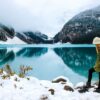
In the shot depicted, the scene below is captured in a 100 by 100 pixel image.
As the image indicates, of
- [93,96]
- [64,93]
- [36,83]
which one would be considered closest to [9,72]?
[36,83]

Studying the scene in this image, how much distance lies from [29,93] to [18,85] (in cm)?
97

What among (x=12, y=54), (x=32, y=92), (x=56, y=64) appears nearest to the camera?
(x=32, y=92)

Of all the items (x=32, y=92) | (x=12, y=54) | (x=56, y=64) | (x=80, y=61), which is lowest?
(x=12, y=54)

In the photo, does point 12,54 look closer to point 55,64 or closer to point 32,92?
point 55,64

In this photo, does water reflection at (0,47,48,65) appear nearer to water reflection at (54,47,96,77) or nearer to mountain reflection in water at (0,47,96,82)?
mountain reflection in water at (0,47,96,82)

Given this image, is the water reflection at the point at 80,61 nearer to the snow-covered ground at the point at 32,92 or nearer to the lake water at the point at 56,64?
the lake water at the point at 56,64

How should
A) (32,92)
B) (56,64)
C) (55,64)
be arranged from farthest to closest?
(56,64) < (55,64) < (32,92)

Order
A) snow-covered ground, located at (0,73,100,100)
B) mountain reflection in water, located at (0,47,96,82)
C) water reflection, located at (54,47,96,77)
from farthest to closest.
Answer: water reflection, located at (54,47,96,77), mountain reflection in water, located at (0,47,96,82), snow-covered ground, located at (0,73,100,100)

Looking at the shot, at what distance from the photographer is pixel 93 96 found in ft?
32.4

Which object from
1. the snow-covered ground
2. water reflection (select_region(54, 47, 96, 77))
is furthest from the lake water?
the snow-covered ground

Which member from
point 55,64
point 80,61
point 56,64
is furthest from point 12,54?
point 55,64

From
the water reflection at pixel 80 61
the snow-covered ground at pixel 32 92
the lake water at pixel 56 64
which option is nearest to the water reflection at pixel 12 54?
the lake water at pixel 56 64

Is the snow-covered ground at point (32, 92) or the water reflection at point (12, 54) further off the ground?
the snow-covered ground at point (32, 92)

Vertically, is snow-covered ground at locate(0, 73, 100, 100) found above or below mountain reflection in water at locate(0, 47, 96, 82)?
above
